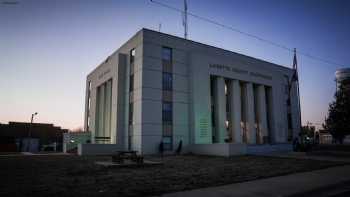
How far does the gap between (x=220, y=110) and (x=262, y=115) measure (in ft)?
30.9

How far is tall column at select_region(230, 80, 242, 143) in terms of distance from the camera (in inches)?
Result: 1393

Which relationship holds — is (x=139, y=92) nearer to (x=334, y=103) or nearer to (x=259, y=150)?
(x=259, y=150)

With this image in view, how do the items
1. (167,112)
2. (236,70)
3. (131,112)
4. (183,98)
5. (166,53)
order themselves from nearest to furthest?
(167,112), (131,112), (166,53), (183,98), (236,70)

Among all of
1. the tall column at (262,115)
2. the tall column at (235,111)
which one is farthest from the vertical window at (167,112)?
the tall column at (262,115)

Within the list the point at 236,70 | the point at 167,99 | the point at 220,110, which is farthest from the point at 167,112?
the point at 236,70

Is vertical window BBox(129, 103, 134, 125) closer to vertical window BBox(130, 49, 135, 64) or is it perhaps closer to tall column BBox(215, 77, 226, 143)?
vertical window BBox(130, 49, 135, 64)

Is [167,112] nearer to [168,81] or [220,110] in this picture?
[168,81]

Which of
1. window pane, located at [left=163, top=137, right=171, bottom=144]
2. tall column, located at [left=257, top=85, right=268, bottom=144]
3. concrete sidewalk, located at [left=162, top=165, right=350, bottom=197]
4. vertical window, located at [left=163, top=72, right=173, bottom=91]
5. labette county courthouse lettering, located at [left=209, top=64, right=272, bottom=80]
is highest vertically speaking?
labette county courthouse lettering, located at [left=209, top=64, right=272, bottom=80]

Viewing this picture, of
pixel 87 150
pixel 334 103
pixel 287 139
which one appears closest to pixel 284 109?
pixel 287 139

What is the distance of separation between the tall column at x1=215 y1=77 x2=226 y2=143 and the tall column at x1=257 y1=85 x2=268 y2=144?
8326mm

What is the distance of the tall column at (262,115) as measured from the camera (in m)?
39.0

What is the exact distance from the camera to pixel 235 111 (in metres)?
35.7

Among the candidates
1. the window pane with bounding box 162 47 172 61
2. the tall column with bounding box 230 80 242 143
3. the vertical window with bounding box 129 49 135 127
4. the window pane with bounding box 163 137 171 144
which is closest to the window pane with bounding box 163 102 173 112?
the window pane with bounding box 163 137 171 144

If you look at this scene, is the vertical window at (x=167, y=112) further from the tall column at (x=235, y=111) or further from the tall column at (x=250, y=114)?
the tall column at (x=250, y=114)
